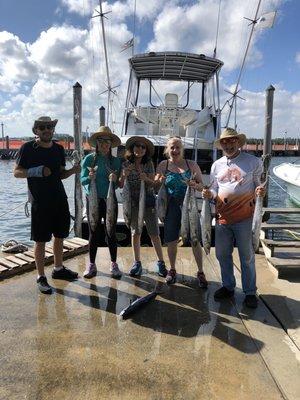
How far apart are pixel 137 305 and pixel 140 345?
717 millimetres

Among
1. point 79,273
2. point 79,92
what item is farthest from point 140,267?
point 79,92

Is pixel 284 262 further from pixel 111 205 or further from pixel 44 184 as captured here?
pixel 44 184

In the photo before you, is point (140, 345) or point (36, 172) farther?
point (36, 172)

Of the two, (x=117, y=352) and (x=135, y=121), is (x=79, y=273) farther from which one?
(x=135, y=121)

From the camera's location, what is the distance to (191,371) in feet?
10.0

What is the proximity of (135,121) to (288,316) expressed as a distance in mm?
8043

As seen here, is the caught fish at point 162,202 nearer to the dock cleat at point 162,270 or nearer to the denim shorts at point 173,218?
the denim shorts at point 173,218

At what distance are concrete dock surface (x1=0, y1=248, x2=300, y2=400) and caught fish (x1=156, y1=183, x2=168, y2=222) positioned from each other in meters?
0.89

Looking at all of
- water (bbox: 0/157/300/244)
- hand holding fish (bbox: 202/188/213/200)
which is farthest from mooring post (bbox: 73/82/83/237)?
hand holding fish (bbox: 202/188/213/200)

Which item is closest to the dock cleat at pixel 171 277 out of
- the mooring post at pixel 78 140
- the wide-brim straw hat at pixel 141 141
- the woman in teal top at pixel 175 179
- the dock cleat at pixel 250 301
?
the woman in teal top at pixel 175 179

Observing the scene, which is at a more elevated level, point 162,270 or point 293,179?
point 293,179

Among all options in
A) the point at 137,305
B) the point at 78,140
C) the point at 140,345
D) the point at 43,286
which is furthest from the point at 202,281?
the point at 78,140

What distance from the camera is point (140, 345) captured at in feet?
11.3

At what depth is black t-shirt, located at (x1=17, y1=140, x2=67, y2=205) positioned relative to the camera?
4.51 metres
